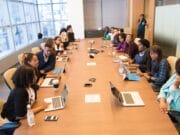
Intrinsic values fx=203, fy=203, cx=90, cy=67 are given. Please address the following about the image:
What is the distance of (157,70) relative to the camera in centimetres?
323

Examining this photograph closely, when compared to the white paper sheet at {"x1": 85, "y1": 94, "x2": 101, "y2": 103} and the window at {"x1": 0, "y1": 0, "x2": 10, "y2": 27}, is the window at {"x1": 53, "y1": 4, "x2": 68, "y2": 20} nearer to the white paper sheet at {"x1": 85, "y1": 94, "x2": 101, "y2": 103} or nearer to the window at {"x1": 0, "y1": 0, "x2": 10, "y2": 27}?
the window at {"x1": 0, "y1": 0, "x2": 10, "y2": 27}

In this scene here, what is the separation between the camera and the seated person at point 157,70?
290 centimetres

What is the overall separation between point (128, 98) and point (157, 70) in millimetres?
1265

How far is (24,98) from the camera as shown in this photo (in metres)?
1.89

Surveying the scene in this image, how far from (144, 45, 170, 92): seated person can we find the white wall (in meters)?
6.56

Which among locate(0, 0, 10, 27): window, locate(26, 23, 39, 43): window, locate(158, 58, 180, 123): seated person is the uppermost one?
locate(0, 0, 10, 27): window

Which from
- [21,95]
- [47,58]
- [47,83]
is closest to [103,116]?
[21,95]

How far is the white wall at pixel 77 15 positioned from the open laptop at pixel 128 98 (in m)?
7.54

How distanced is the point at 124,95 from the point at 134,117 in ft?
1.54

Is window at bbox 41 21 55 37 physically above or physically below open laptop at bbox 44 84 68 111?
above

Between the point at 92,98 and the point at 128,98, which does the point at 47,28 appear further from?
the point at 128,98

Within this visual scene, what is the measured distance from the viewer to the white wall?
9.23 m

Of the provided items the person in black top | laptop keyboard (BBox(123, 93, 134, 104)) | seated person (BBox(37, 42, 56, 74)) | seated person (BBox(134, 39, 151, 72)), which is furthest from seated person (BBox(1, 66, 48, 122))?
the person in black top

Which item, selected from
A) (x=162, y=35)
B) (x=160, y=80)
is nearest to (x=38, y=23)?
(x=162, y=35)
